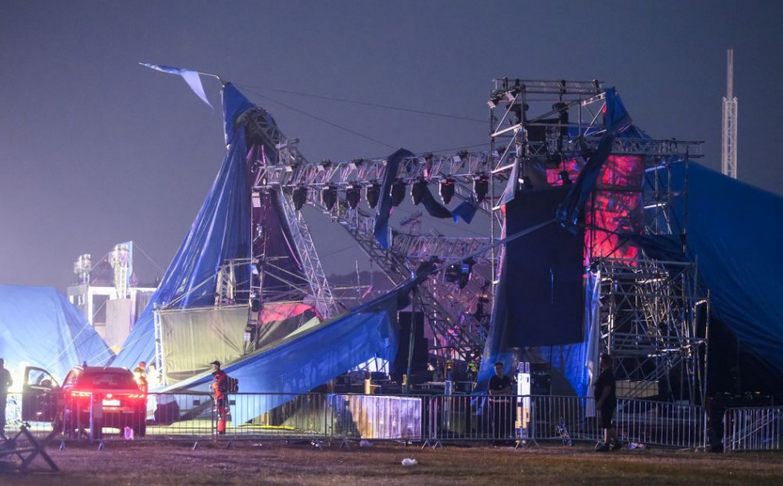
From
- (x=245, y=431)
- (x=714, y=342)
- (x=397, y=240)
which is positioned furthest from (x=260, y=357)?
(x=397, y=240)

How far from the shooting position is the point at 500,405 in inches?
787

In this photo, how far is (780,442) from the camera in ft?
69.9

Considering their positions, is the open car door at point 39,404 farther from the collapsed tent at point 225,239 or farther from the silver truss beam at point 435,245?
the silver truss beam at point 435,245

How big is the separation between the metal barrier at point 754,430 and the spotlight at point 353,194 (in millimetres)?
15428

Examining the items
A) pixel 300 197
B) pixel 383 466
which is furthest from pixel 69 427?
Answer: pixel 300 197

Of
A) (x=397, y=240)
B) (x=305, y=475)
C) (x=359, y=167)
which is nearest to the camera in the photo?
(x=305, y=475)

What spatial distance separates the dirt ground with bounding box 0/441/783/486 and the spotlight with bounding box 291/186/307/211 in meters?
17.5

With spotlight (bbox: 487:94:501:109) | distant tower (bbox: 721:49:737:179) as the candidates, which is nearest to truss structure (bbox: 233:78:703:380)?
spotlight (bbox: 487:94:501:109)

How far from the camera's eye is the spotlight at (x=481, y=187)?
30.3m

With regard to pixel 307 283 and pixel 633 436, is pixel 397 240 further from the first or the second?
pixel 633 436

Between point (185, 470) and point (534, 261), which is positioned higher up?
point (534, 261)

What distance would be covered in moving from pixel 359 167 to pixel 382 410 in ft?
46.1

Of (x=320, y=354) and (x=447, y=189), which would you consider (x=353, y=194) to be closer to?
(x=447, y=189)

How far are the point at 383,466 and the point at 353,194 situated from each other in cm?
1954
